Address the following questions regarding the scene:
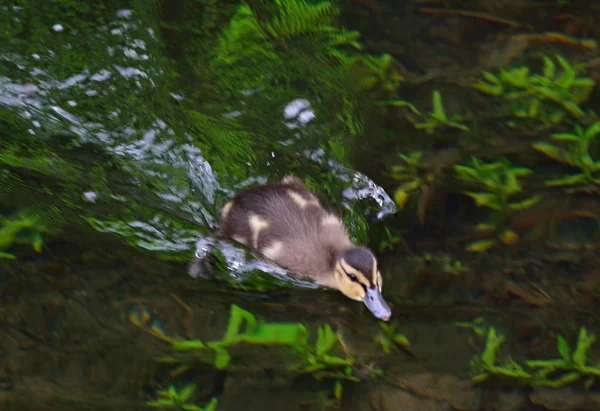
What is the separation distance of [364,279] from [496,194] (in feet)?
3.30

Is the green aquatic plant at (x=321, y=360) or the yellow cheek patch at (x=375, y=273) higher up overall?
the yellow cheek patch at (x=375, y=273)

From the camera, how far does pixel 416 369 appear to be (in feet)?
10.6

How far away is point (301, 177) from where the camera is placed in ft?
14.7

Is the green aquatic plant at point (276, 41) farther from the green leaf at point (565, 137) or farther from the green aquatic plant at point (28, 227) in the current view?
the green aquatic plant at point (28, 227)

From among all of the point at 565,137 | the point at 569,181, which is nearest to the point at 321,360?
the point at 569,181

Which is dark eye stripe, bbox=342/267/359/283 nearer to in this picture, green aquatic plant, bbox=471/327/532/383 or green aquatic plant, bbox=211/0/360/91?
green aquatic plant, bbox=471/327/532/383

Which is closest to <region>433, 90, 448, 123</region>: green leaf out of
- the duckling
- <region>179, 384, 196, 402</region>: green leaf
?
the duckling

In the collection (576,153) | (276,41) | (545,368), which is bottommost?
(545,368)

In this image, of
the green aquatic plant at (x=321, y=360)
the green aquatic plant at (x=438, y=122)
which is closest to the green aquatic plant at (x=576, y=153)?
the green aquatic plant at (x=438, y=122)

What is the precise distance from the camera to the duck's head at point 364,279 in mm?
3457

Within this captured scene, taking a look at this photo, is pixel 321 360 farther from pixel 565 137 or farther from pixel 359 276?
pixel 565 137

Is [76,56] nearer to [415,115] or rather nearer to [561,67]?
[415,115]

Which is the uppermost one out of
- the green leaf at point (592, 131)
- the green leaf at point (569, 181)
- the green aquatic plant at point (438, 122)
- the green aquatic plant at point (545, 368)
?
the green leaf at point (592, 131)

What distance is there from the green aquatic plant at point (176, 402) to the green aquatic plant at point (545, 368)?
1036 mm
